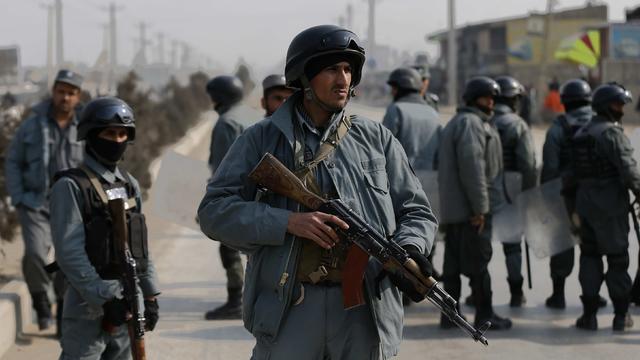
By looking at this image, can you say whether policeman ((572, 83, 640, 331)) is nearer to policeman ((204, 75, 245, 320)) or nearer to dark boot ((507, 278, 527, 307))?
dark boot ((507, 278, 527, 307))

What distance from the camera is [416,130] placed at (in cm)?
952

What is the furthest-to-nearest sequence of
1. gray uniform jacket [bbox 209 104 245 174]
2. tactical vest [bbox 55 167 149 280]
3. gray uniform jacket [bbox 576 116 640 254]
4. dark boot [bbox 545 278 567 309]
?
dark boot [bbox 545 278 567 309]
gray uniform jacket [bbox 209 104 245 174]
gray uniform jacket [bbox 576 116 640 254]
tactical vest [bbox 55 167 149 280]

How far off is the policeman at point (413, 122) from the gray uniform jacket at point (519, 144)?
0.51 m

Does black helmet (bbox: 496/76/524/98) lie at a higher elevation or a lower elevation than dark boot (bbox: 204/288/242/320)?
higher

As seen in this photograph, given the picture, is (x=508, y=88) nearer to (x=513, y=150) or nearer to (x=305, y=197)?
(x=513, y=150)

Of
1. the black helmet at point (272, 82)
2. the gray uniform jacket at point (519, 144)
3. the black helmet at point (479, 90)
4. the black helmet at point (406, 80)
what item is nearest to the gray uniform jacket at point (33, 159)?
the black helmet at point (272, 82)

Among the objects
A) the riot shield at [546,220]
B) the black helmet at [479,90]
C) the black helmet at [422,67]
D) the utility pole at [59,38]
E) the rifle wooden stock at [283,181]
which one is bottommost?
the riot shield at [546,220]

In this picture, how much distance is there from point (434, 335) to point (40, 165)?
120 inches

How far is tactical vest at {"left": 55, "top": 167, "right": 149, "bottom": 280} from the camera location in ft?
17.0

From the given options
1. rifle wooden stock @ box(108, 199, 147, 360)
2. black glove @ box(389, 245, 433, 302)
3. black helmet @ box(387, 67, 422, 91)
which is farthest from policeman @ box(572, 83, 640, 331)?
black glove @ box(389, 245, 433, 302)

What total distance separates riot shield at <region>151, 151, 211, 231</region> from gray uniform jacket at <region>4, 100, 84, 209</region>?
1390 millimetres

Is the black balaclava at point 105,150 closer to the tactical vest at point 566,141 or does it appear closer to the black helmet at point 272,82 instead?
the black helmet at point 272,82

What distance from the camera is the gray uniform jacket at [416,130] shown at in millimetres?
9484

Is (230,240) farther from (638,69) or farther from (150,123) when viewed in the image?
(638,69)
